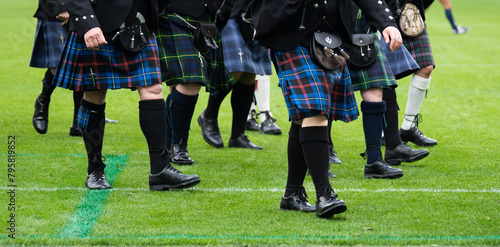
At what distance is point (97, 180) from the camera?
13.6 ft

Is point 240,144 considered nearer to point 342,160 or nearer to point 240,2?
point 342,160

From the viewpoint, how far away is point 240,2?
176 inches

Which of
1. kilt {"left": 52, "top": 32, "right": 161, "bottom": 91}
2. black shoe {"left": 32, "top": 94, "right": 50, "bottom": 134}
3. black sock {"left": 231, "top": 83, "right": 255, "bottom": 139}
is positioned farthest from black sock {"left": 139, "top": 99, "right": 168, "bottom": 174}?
black shoe {"left": 32, "top": 94, "right": 50, "bottom": 134}

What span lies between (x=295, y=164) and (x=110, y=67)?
104 centimetres

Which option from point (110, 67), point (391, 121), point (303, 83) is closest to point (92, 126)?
point (110, 67)

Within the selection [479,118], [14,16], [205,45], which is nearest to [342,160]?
[205,45]

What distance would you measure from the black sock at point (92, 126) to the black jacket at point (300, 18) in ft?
3.38

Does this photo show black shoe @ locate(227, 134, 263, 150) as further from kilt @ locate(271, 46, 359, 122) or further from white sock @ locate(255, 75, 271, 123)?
kilt @ locate(271, 46, 359, 122)

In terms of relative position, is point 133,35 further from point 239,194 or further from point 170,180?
point 239,194

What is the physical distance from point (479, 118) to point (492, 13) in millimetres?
15851

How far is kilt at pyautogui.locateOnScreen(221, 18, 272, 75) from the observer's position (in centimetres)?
514

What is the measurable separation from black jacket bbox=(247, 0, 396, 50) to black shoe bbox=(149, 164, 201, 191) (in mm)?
839

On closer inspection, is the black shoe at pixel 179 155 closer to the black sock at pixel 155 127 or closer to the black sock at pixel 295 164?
the black sock at pixel 155 127

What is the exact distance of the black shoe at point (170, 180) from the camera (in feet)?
13.0
